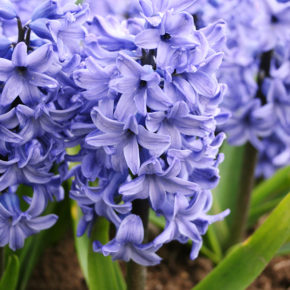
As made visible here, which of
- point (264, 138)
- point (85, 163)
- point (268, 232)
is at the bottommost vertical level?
point (264, 138)

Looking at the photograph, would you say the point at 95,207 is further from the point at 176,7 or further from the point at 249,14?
the point at 249,14

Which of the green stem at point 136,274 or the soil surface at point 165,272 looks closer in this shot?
the green stem at point 136,274

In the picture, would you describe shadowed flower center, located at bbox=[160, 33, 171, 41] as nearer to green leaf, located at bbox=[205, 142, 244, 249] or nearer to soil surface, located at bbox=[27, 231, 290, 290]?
green leaf, located at bbox=[205, 142, 244, 249]

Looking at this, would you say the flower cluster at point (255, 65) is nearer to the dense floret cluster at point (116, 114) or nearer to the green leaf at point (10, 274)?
the dense floret cluster at point (116, 114)

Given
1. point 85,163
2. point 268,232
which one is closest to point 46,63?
point 85,163

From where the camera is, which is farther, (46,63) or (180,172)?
(180,172)

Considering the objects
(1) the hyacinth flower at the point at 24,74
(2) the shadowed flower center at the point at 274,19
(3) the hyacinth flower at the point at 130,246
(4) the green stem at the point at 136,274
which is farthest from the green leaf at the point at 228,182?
(1) the hyacinth flower at the point at 24,74

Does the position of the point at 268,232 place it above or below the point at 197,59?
below
